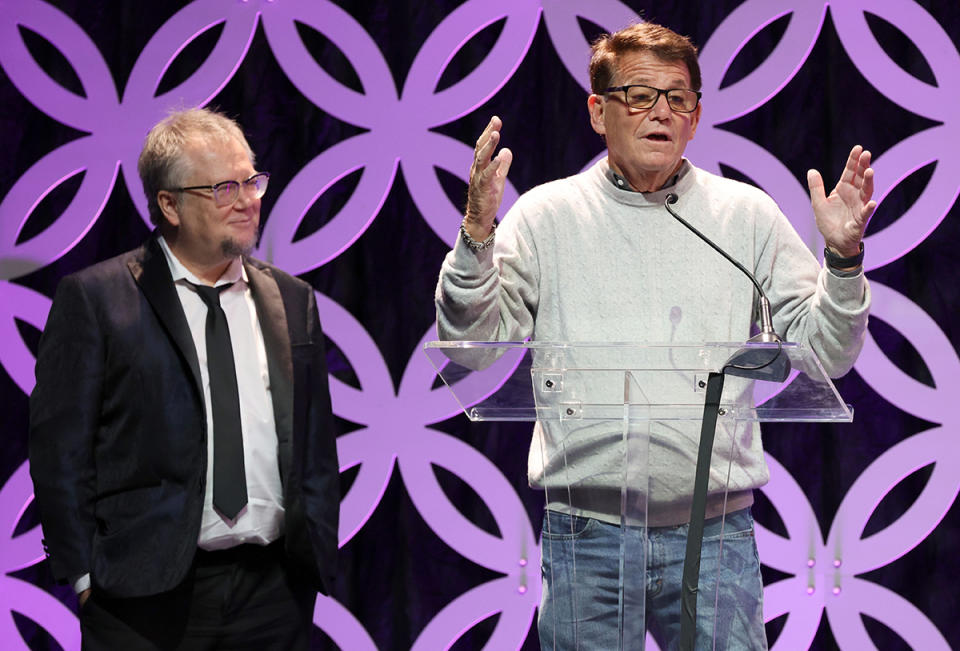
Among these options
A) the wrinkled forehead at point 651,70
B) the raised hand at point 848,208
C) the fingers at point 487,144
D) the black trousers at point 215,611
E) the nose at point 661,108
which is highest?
the wrinkled forehead at point 651,70

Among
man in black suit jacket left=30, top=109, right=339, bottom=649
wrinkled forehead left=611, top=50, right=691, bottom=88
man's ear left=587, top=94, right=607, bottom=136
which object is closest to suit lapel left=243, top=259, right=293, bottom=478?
man in black suit jacket left=30, top=109, right=339, bottom=649

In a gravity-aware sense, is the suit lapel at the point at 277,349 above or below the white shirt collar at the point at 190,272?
below

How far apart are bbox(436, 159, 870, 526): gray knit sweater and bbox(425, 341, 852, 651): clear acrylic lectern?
0.28 m

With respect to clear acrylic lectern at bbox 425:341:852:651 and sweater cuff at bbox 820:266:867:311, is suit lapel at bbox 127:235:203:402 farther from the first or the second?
sweater cuff at bbox 820:266:867:311

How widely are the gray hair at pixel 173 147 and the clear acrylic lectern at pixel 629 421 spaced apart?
1.50 meters

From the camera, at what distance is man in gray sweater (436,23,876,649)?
1936 mm

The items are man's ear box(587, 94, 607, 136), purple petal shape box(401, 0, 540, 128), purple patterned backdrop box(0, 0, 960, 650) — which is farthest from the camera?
purple petal shape box(401, 0, 540, 128)

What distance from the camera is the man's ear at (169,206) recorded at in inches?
122

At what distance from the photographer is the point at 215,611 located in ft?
9.18

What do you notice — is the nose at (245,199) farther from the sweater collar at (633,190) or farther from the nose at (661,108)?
the nose at (661,108)

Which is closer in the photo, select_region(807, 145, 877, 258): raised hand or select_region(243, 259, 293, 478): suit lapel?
select_region(807, 145, 877, 258): raised hand

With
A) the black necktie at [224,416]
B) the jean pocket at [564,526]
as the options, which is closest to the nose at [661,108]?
the jean pocket at [564,526]

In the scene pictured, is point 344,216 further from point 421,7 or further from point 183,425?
point 183,425

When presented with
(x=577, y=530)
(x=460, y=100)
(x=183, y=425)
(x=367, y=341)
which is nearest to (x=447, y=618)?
(x=367, y=341)
